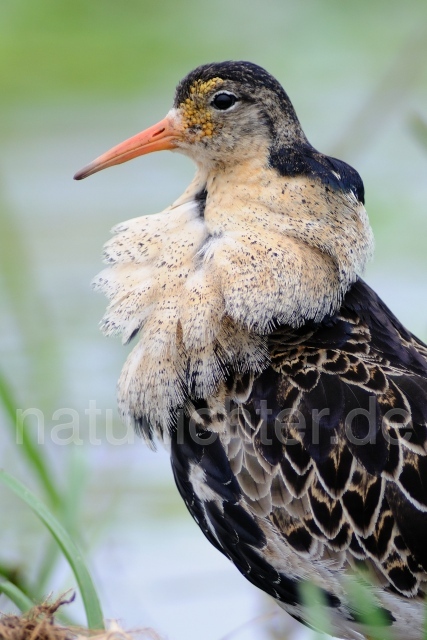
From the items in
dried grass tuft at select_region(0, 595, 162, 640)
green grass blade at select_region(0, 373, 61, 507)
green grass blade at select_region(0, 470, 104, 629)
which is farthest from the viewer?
green grass blade at select_region(0, 373, 61, 507)

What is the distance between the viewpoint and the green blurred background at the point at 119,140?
5.54 metres

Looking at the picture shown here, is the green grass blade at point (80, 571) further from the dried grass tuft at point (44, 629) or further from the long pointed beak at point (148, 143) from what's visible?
the long pointed beak at point (148, 143)

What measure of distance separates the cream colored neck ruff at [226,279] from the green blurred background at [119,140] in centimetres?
141

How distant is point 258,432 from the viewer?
3.74 metres

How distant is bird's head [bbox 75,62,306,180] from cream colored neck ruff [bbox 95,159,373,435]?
89 mm

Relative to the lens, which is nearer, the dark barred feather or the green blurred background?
the dark barred feather

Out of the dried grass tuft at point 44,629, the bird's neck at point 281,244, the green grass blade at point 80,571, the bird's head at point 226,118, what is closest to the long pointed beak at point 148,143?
the bird's head at point 226,118

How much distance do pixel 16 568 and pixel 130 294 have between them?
1.01m

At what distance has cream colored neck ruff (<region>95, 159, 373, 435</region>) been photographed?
3.75 metres

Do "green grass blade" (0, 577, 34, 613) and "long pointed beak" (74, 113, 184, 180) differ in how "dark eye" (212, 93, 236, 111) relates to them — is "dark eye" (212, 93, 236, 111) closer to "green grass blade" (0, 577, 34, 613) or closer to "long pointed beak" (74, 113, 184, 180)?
"long pointed beak" (74, 113, 184, 180)

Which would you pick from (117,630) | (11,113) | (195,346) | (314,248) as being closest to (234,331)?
(195,346)

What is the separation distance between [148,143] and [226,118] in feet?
0.94

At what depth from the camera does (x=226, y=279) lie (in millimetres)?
3748

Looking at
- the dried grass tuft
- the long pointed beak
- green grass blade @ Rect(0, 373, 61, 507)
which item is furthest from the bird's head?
the dried grass tuft
